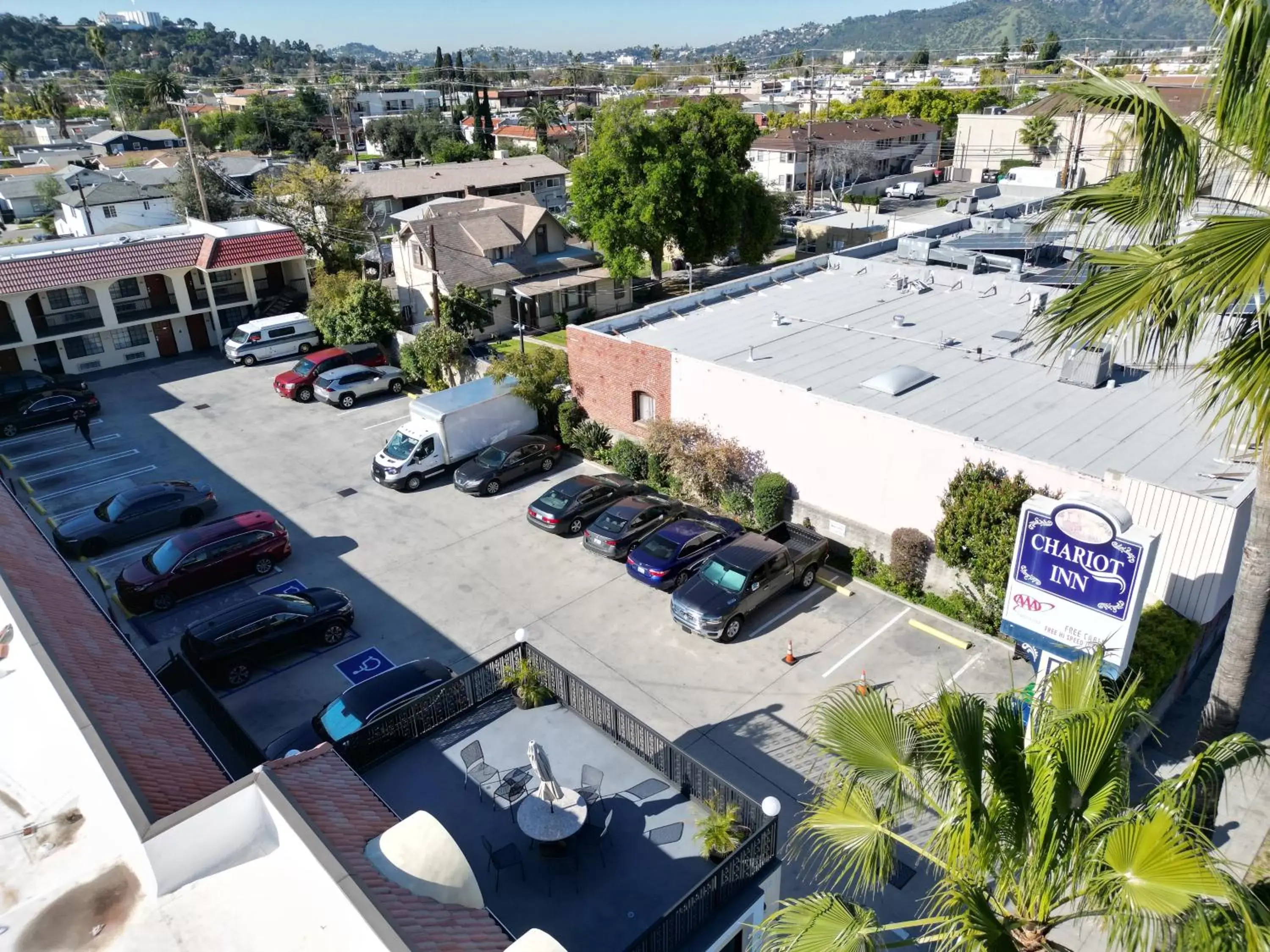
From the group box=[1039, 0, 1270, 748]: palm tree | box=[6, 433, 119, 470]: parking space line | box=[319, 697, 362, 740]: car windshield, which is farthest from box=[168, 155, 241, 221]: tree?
box=[1039, 0, 1270, 748]: palm tree

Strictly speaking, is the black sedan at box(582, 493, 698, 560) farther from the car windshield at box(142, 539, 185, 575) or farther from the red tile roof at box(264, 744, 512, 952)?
the red tile roof at box(264, 744, 512, 952)

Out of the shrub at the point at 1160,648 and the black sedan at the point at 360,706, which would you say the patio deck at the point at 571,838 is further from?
the shrub at the point at 1160,648

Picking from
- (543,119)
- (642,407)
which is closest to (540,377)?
(642,407)

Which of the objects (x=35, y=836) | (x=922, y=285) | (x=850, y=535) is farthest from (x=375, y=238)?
(x=35, y=836)

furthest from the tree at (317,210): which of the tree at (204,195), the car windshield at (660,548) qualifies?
the car windshield at (660,548)

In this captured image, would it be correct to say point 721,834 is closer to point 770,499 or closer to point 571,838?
point 571,838

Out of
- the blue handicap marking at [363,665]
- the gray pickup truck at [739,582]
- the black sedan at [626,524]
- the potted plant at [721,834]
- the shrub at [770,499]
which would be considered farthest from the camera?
the shrub at [770,499]
